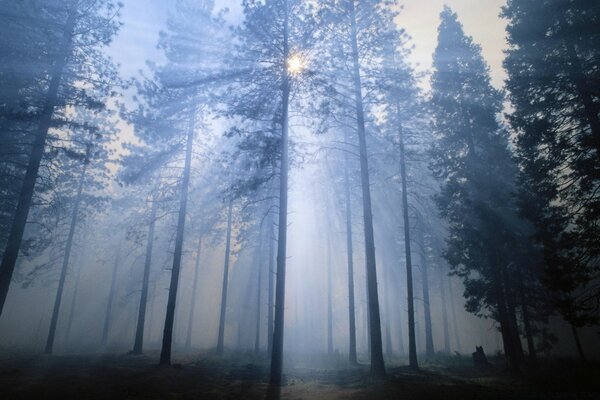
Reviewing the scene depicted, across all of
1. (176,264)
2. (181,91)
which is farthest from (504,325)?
(181,91)

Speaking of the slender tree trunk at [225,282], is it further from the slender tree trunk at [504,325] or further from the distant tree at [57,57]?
the slender tree trunk at [504,325]

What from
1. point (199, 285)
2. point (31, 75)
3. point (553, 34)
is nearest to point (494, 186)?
point (553, 34)

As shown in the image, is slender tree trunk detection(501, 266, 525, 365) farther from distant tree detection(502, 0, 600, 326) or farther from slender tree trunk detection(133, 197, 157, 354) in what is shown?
slender tree trunk detection(133, 197, 157, 354)

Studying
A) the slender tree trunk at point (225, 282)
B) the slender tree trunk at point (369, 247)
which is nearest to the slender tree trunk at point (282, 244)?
the slender tree trunk at point (369, 247)

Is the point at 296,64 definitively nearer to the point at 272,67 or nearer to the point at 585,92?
the point at 272,67

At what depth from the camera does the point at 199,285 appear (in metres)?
62.4

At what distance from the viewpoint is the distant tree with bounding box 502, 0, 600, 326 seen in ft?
37.6

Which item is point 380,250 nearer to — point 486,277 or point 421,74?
point 486,277

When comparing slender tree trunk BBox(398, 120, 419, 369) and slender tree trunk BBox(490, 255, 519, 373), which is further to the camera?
slender tree trunk BBox(398, 120, 419, 369)

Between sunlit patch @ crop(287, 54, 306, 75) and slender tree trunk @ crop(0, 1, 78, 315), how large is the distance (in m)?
9.87

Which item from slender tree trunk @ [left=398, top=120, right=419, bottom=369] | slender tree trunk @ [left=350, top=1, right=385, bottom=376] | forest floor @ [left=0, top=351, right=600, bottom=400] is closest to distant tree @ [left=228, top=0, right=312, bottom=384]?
slender tree trunk @ [left=350, top=1, right=385, bottom=376]

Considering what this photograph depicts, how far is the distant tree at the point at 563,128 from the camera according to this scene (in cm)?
1146

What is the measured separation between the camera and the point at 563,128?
12.7 m

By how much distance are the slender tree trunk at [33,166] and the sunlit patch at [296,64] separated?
9871 millimetres
